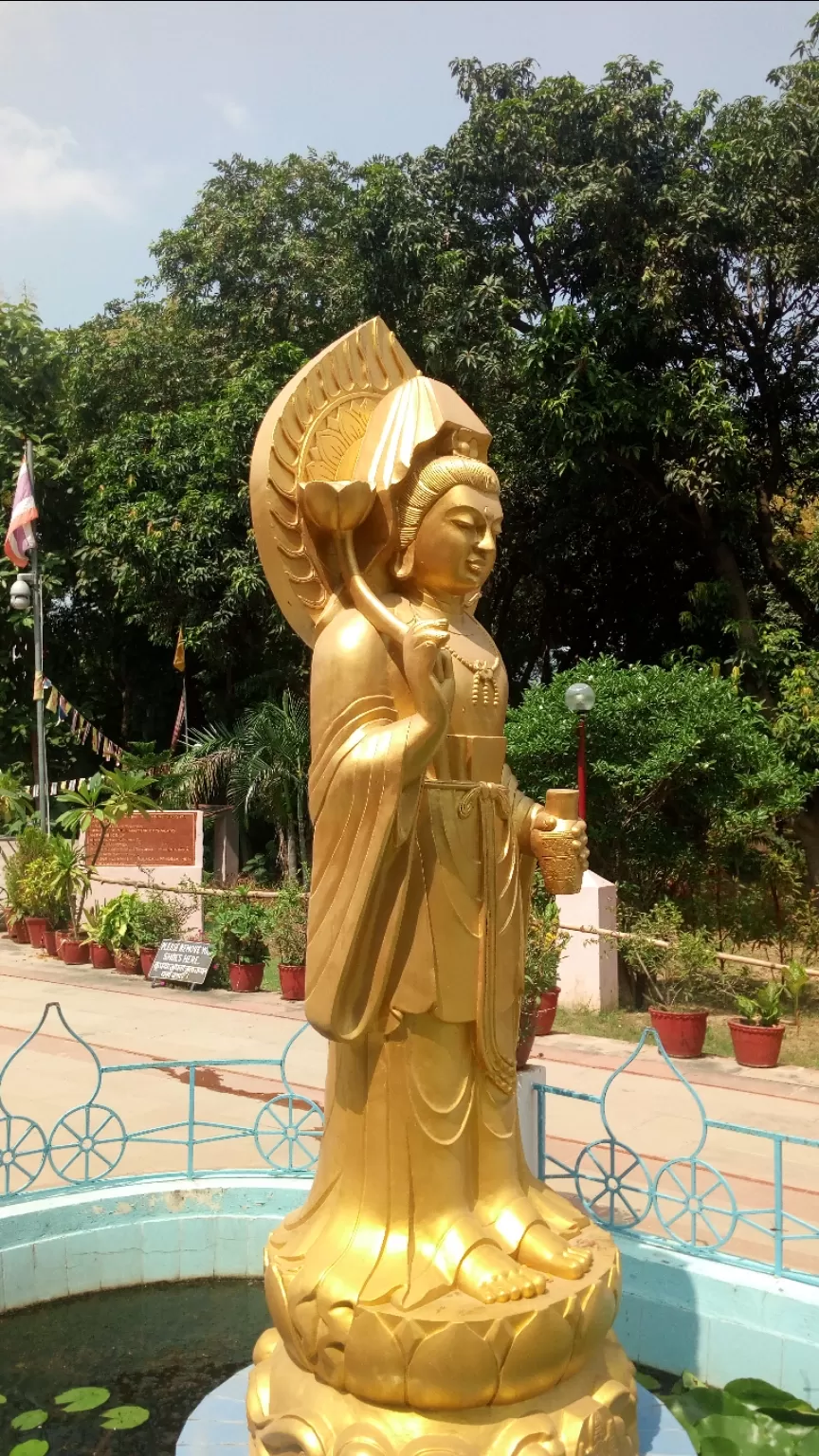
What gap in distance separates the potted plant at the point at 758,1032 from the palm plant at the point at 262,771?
7.20 metres

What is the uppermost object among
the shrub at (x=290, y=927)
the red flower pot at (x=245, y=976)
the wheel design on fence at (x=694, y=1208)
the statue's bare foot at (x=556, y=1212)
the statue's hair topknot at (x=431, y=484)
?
the statue's hair topknot at (x=431, y=484)

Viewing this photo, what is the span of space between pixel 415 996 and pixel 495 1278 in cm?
76

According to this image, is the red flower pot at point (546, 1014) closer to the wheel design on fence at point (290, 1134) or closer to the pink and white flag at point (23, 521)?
the wheel design on fence at point (290, 1134)

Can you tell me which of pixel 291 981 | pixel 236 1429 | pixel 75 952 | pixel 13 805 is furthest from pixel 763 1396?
pixel 13 805

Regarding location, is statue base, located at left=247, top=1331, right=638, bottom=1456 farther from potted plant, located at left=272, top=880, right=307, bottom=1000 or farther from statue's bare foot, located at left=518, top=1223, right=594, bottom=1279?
potted plant, located at left=272, top=880, right=307, bottom=1000

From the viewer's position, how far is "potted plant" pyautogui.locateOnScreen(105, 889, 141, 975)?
13.2 m

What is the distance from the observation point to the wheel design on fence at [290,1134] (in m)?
5.30

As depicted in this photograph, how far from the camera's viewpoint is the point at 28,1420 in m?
3.85

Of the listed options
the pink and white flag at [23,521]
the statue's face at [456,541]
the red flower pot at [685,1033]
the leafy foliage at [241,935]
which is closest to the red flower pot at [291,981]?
the leafy foliage at [241,935]

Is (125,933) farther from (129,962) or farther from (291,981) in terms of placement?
(291,981)

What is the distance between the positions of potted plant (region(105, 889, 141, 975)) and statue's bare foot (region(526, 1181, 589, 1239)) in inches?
416

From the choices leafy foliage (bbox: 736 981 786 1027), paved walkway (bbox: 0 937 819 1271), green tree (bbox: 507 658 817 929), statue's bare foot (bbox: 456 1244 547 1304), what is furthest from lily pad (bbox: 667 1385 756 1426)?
green tree (bbox: 507 658 817 929)

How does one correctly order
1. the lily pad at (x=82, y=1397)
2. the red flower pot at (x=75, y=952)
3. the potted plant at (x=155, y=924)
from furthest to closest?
1. the red flower pot at (x=75, y=952)
2. the potted plant at (x=155, y=924)
3. the lily pad at (x=82, y=1397)

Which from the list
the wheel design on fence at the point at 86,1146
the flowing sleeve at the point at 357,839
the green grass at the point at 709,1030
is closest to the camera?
the flowing sleeve at the point at 357,839
